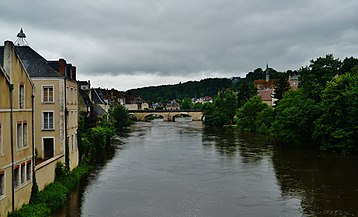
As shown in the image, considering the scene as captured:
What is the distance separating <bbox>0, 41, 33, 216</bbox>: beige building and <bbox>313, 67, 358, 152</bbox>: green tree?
3346 centimetres

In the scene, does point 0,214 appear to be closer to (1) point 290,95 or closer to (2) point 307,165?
(2) point 307,165

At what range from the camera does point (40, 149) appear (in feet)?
98.0

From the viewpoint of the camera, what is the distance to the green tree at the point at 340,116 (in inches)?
1721

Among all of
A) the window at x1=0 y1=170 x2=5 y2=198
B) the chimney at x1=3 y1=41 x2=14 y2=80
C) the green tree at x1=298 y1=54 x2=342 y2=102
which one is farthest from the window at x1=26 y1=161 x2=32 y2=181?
the green tree at x1=298 y1=54 x2=342 y2=102

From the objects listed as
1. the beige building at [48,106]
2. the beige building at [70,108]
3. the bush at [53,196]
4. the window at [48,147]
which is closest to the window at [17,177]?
the bush at [53,196]

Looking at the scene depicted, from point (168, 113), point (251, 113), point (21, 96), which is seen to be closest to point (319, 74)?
point (251, 113)

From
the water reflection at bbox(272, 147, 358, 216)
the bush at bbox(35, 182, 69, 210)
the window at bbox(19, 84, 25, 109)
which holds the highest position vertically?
the window at bbox(19, 84, 25, 109)

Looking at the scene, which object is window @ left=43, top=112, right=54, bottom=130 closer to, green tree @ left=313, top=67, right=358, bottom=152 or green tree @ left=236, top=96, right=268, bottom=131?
green tree @ left=313, top=67, right=358, bottom=152

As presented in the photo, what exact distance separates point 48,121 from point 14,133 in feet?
35.4

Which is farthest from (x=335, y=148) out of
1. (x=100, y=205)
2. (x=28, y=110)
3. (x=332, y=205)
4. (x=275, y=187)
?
(x=28, y=110)

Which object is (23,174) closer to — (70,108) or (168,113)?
(70,108)

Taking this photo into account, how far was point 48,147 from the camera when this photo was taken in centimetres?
3056

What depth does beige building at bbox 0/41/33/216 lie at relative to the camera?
17812 mm

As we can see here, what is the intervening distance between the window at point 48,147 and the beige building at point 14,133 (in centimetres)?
842
